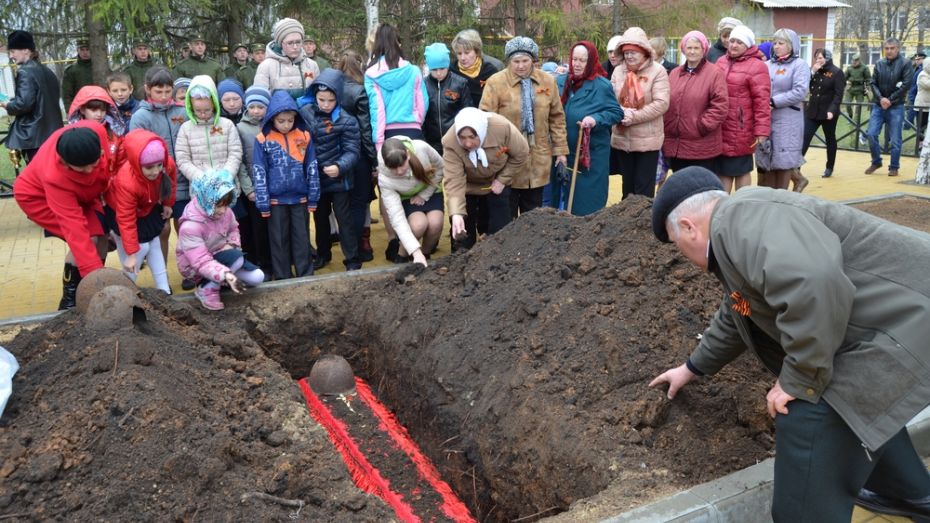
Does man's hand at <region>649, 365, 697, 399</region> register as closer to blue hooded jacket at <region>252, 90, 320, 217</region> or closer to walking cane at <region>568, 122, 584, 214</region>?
walking cane at <region>568, 122, 584, 214</region>

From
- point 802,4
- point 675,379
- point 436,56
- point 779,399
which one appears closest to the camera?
point 779,399

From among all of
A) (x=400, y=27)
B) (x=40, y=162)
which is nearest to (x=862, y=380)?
(x=40, y=162)

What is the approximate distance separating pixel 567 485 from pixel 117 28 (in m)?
13.0

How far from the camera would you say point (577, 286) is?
518 cm

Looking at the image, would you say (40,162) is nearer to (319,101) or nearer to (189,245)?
(189,245)

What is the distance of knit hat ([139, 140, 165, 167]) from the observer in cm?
607

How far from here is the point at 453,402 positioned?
5.02 meters

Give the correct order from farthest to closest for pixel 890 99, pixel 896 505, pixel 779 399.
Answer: pixel 890 99 → pixel 896 505 → pixel 779 399

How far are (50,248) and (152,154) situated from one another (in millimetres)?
4268

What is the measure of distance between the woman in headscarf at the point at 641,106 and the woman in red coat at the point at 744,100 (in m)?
0.80

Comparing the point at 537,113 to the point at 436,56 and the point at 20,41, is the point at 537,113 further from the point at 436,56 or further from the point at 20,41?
the point at 20,41

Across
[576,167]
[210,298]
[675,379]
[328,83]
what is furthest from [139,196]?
[675,379]

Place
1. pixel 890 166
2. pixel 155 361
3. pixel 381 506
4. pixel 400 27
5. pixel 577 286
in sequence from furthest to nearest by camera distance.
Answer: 1. pixel 400 27
2. pixel 890 166
3. pixel 577 286
4. pixel 155 361
5. pixel 381 506

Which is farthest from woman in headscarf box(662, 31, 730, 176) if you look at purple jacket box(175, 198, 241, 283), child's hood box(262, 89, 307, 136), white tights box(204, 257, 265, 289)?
purple jacket box(175, 198, 241, 283)
